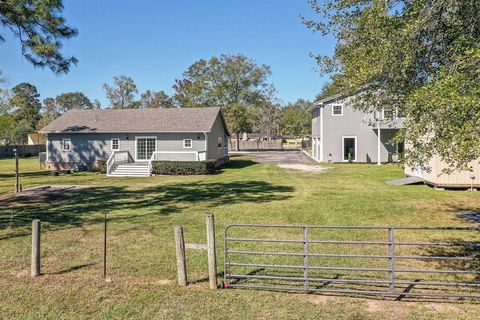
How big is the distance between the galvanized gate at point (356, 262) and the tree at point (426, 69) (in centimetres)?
140

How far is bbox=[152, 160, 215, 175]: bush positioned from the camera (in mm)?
25703

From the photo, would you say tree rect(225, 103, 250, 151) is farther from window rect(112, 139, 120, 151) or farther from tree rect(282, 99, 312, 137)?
window rect(112, 139, 120, 151)

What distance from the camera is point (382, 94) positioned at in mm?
8812

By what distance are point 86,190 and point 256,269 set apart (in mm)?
13258

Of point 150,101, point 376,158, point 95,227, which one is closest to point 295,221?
point 95,227

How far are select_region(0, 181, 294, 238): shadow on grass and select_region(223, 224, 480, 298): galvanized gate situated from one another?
468 centimetres

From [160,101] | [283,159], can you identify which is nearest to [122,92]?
[160,101]

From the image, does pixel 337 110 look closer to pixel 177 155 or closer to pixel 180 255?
pixel 177 155

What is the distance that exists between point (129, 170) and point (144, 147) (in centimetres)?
371

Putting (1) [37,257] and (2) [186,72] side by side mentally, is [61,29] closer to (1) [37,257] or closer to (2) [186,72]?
(1) [37,257]

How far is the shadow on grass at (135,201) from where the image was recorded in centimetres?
1217

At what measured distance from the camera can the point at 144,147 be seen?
A: 2984cm

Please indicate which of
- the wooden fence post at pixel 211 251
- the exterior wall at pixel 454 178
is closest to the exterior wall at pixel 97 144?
the exterior wall at pixel 454 178

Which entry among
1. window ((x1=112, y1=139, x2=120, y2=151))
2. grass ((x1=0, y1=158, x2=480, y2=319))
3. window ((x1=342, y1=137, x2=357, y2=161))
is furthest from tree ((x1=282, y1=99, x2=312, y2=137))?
grass ((x1=0, y1=158, x2=480, y2=319))
